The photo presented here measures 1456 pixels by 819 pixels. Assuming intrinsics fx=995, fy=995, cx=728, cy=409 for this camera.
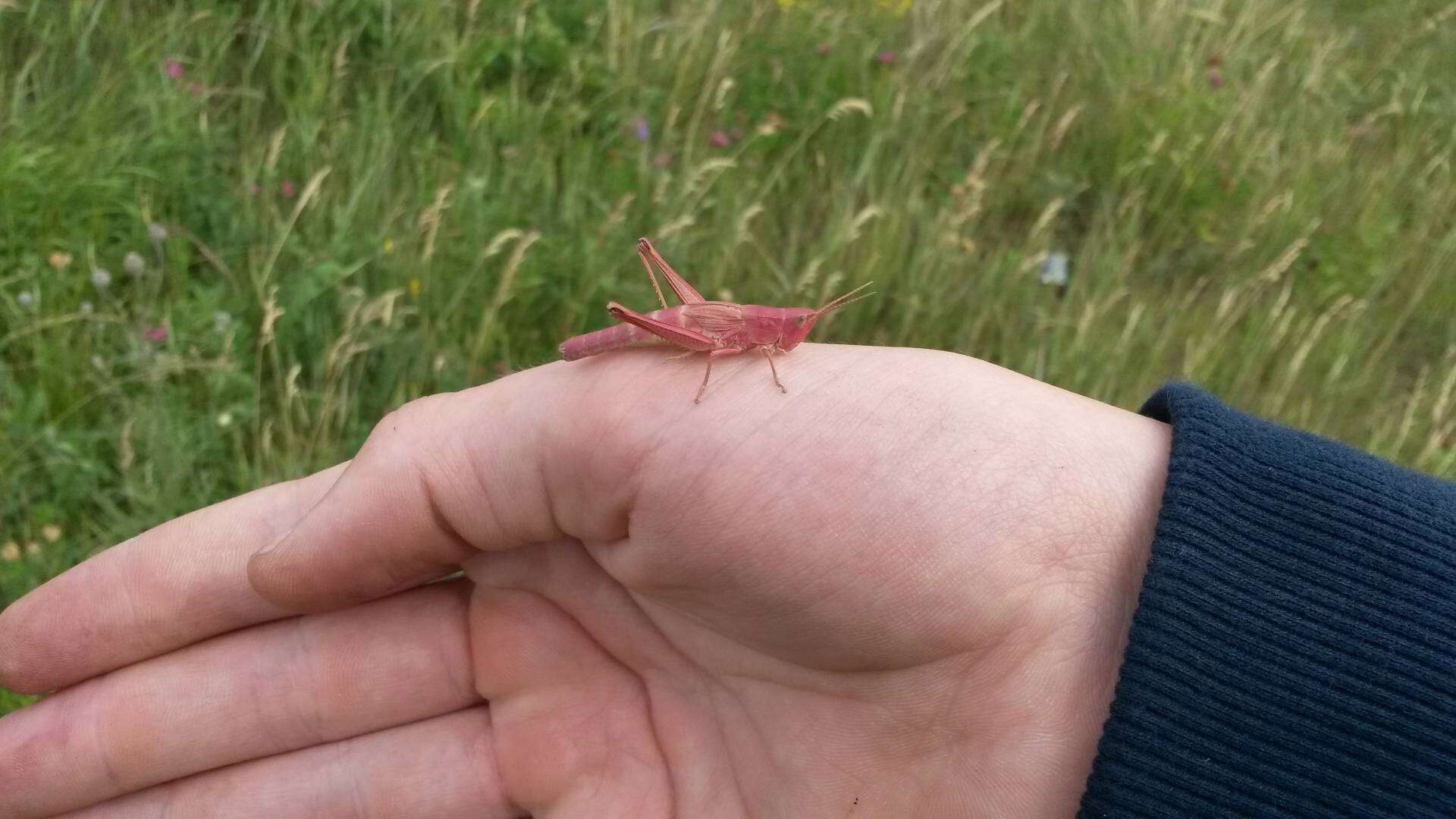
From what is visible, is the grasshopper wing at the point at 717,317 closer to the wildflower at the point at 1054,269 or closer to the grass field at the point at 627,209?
the grass field at the point at 627,209

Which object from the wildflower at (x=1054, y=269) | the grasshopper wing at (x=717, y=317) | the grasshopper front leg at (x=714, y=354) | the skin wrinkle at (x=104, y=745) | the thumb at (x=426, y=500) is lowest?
the skin wrinkle at (x=104, y=745)

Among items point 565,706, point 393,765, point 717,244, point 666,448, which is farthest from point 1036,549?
point 717,244

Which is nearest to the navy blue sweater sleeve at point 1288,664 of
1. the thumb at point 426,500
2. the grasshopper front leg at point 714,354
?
the grasshopper front leg at point 714,354

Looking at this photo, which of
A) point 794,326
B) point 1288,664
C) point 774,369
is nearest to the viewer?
point 1288,664

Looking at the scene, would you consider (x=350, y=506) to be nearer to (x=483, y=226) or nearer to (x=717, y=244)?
(x=483, y=226)

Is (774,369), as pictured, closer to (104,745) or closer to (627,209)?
(104,745)

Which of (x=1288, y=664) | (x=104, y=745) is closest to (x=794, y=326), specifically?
(x=1288, y=664)

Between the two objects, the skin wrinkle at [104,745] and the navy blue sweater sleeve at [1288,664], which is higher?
the navy blue sweater sleeve at [1288,664]
